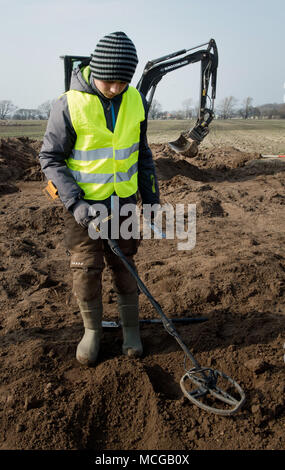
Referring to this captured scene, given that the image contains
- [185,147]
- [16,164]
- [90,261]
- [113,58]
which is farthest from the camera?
[185,147]

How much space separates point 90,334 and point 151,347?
522mm

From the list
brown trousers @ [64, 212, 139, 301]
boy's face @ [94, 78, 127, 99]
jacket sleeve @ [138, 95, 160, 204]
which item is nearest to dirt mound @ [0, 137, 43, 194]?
jacket sleeve @ [138, 95, 160, 204]

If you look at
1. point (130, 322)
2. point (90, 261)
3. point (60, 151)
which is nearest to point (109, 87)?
point (60, 151)

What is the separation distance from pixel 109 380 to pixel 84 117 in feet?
5.74

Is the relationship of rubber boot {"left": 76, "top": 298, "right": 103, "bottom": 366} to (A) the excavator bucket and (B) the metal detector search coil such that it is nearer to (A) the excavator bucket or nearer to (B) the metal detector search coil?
(B) the metal detector search coil

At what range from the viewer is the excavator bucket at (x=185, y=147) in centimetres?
1137

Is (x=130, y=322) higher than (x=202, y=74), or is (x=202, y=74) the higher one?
(x=202, y=74)

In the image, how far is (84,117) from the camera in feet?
8.86

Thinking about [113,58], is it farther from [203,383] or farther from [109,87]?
[203,383]

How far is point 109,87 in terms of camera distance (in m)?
2.71

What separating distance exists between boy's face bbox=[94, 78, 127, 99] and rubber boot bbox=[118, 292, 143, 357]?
4.72ft

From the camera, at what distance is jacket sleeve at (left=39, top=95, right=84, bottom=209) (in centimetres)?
271

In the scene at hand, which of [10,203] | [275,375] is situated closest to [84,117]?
[275,375]
